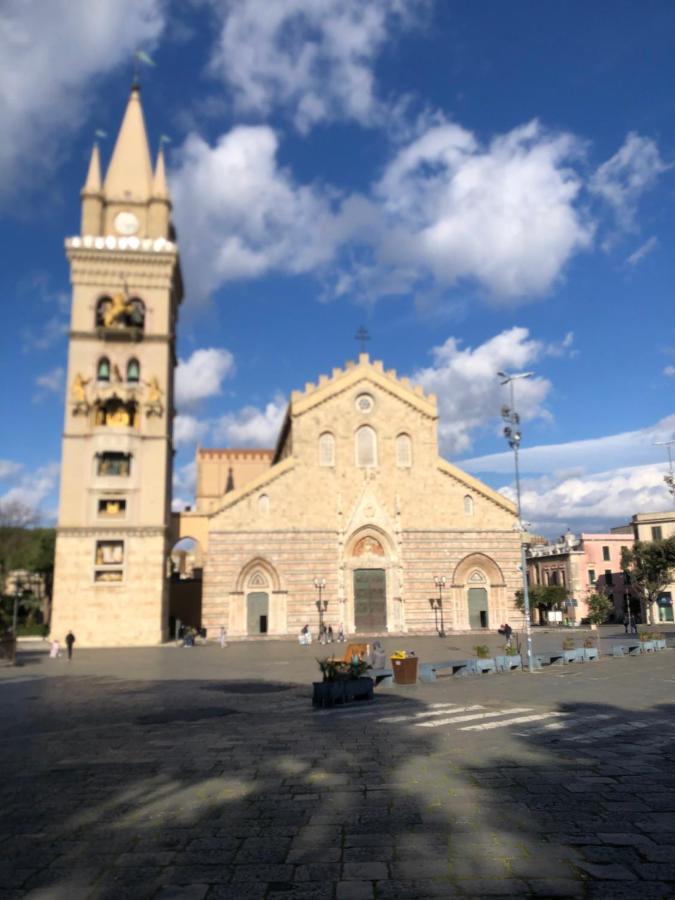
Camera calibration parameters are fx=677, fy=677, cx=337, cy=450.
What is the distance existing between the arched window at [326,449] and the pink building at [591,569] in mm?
25324

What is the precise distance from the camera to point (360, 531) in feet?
146

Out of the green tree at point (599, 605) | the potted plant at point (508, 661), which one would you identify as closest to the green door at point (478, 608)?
the green tree at point (599, 605)

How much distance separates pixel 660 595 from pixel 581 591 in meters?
6.39

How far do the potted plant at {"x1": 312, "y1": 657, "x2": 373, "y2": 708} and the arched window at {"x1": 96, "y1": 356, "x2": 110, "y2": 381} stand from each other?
104 feet

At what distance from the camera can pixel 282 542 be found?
142 ft

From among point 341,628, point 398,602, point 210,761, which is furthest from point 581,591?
point 210,761

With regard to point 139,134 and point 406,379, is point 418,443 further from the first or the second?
point 139,134

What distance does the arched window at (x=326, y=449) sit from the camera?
1784 inches

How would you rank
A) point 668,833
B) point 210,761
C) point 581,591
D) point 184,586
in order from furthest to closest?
point 581,591, point 184,586, point 210,761, point 668,833

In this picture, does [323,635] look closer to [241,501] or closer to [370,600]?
[370,600]

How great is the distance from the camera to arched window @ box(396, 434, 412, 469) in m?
45.9

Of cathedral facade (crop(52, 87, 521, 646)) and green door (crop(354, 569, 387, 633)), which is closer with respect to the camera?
cathedral facade (crop(52, 87, 521, 646))

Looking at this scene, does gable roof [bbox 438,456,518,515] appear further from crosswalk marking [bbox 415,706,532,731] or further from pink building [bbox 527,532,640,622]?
crosswalk marking [bbox 415,706,532,731]

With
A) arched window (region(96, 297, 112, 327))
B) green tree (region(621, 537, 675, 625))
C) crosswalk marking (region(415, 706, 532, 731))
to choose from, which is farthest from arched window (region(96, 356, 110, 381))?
green tree (region(621, 537, 675, 625))
